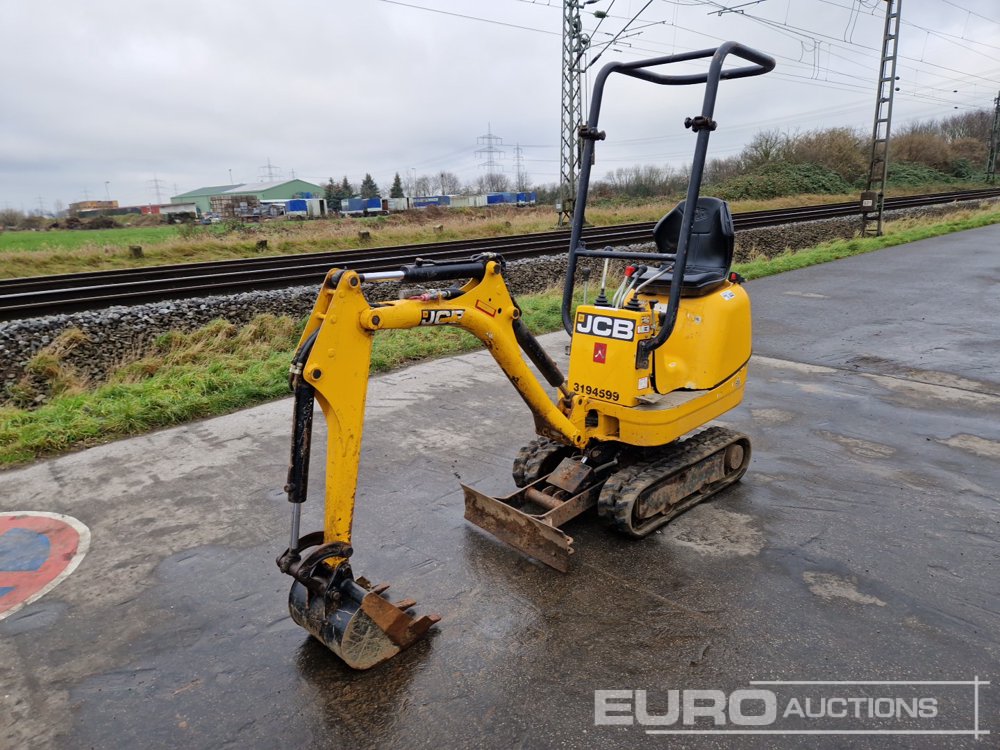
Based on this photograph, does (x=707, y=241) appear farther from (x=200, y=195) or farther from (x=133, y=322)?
(x=200, y=195)

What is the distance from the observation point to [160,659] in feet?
11.0

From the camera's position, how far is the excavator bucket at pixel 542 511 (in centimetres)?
400

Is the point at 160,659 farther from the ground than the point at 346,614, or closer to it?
closer to it

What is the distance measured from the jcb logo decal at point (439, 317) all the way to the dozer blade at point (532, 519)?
125 centimetres

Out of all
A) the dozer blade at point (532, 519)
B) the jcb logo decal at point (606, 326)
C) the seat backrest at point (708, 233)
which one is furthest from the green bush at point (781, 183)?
the dozer blade at point (532, 519)

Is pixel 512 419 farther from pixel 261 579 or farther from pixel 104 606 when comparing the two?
pixel 104 606

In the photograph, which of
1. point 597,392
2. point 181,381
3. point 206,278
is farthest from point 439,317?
point 206,278

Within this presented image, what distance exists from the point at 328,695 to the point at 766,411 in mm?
5162

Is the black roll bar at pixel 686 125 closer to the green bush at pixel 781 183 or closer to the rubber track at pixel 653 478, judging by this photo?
the rubber track at pixel 653 478

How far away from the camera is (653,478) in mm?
4352

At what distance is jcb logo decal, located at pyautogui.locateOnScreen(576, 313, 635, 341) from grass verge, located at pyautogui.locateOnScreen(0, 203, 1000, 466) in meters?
4.24

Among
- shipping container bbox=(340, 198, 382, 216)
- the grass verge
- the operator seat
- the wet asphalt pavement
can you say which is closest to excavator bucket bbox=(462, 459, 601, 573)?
the wet asphalt pavement

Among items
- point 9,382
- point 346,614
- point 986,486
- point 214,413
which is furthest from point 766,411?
point 9,382

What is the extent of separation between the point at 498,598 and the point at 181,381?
521cm
